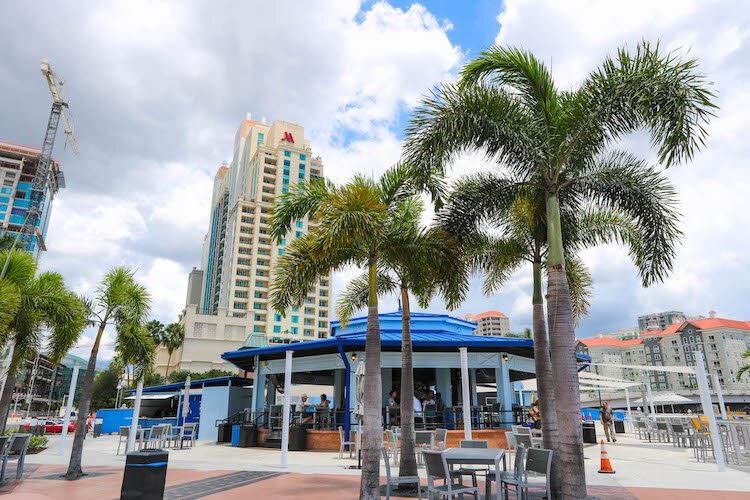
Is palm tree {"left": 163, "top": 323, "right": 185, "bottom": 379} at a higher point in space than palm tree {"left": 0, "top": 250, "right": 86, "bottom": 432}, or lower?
higher

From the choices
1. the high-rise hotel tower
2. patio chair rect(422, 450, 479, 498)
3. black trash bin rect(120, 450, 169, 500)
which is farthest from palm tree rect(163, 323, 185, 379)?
patio chair rect(422, 450, 479, 498)

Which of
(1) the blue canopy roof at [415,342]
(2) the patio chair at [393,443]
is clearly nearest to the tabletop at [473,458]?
(2) the patio chair at [393,443]

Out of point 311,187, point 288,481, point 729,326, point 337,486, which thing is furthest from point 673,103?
point 729,326

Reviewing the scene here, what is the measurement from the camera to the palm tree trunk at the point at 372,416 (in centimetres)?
782

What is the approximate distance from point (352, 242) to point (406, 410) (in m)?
4.18

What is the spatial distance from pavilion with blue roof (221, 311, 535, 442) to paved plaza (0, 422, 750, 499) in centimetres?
423

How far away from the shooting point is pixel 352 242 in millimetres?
9094

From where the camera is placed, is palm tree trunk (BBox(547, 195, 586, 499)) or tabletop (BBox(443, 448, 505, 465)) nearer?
palm tree trunk (BBox(547, 195, 586, 499))

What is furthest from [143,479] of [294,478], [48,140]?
[48,140]

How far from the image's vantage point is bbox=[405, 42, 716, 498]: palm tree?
24.0ft

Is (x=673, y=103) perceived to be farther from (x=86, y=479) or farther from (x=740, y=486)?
(x=86, y=479)

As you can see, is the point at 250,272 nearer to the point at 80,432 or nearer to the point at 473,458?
the point at 80,432

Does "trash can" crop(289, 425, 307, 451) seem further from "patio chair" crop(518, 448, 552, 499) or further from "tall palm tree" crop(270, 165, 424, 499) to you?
"patio chair" crop(518, 448, 552, 499)

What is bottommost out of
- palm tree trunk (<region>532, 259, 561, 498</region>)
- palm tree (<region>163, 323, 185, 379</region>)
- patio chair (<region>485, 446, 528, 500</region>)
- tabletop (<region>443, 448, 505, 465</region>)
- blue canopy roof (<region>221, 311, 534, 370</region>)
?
patio chair (<region>485, 446, 528, 500</region>)
